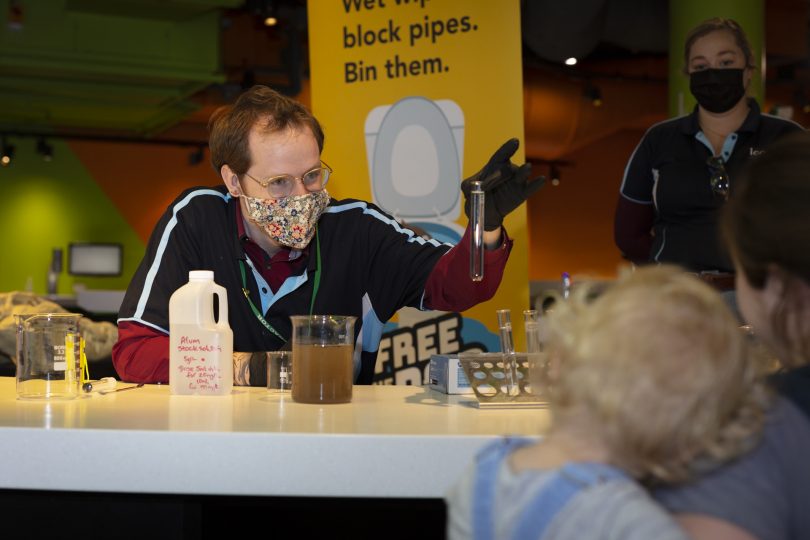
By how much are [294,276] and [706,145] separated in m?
1.73

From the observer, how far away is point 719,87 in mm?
3316

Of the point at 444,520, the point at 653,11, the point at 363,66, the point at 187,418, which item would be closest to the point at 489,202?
the point at 444,520

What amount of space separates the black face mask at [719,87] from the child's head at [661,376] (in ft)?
8.48

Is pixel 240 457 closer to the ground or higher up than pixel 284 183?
closer to the ground

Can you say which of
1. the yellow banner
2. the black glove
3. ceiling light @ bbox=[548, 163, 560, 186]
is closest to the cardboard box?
the black glove

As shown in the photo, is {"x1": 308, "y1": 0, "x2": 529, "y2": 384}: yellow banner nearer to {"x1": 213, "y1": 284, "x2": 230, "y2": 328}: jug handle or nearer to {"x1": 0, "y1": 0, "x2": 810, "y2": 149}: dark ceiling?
{"x1": 213, "y1": 284, "x2": 230, "y2": 328}: jug handle

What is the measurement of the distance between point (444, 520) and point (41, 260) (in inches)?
492

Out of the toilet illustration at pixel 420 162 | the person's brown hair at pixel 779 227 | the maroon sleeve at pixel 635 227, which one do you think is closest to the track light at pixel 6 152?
the toilet illustration at pixel 420 162

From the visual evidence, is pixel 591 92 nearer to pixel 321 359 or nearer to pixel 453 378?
pixel 453 378

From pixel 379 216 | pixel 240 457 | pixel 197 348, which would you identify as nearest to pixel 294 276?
pixel 379 216

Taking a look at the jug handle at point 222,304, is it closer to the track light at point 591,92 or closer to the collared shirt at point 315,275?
the collared shirt at point 315,275

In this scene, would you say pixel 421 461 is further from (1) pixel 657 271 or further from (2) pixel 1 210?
(2) pixel 1 210

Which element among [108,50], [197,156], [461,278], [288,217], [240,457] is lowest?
[240,457]

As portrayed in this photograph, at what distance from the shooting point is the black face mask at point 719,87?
3.30 m
